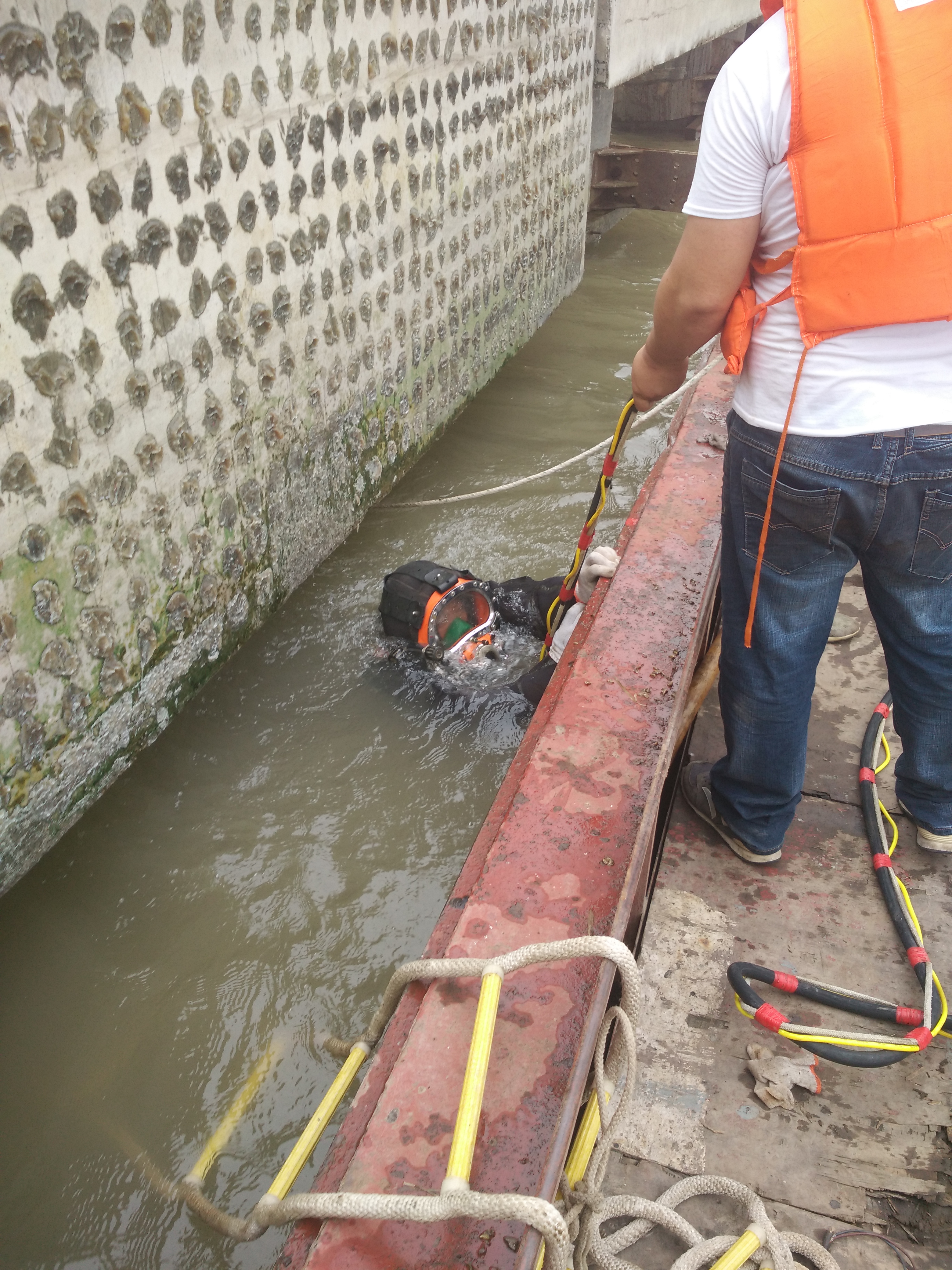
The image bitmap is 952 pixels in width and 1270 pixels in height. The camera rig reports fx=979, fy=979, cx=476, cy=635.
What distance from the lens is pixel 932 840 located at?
2.39m

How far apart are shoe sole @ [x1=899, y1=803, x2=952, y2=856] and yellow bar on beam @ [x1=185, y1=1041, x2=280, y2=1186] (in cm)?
187

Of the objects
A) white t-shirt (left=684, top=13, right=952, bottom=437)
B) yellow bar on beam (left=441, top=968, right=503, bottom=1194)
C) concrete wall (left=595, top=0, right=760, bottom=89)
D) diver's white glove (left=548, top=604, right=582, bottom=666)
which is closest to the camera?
yellow bar on beam (left=441, top=968, right=503, bottom=1194)

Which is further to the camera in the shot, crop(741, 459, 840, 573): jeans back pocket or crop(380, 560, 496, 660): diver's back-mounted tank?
crop(380, 560, 496, 660): diver's back-mounted tank

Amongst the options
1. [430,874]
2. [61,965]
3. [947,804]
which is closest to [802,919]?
[947,804]

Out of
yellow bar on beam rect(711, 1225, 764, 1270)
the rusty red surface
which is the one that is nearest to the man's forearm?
the rusty red surface

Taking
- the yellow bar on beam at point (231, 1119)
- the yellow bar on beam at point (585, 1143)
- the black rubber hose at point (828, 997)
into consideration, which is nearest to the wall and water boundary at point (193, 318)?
the yellow bar on beam at point (231, 1119)

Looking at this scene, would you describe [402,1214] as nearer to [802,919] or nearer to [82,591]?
[802,919]

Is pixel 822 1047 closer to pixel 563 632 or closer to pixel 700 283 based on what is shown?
pixel 700 283

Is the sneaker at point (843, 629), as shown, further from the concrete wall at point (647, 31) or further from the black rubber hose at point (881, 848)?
the concrete wall at point (647, 31)

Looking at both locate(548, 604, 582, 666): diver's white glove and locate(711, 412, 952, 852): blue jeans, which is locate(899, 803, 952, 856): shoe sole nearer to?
locate(711, 412, 952, 852): blue jeans

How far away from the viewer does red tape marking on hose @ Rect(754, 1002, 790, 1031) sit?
1.95m

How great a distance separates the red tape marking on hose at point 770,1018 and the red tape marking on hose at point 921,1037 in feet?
0.77

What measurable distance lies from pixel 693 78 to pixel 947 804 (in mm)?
15313

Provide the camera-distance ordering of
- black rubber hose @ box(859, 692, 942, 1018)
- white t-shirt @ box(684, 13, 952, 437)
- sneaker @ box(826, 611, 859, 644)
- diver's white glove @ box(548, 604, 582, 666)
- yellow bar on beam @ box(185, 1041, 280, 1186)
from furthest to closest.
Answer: diver's white glove @ box(548, 604, 582, 666), sneaker @ box(826, 611, 859, 644), yellow bar on beam @ box(185, 1041, 280, 1186), black rubber hose @ box(859, 692, 942, 1018), white t-shirt @ box(684, 13, 952, 437)
